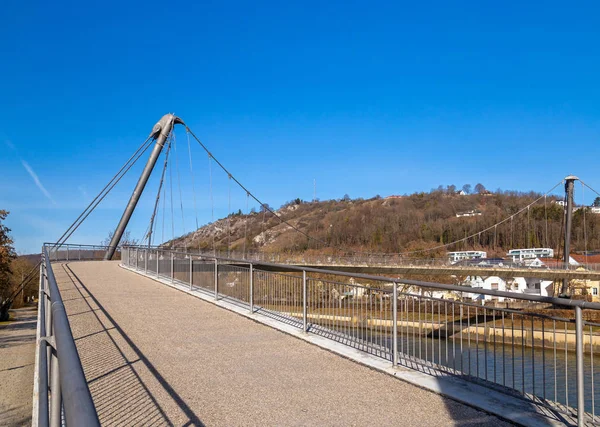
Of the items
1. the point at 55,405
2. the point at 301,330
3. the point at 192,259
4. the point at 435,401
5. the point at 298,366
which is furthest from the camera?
the point at 192,259

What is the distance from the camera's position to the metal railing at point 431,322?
486 centimetres

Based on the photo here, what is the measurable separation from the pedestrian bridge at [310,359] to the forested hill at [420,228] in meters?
56.1

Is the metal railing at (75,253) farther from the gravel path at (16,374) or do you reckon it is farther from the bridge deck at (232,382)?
the bridge deck at (232,382)

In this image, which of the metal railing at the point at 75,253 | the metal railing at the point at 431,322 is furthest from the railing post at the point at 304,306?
the metal railing at the point at 75,253

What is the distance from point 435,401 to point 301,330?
3.97 meters

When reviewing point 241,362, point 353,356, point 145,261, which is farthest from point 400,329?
point 145,261

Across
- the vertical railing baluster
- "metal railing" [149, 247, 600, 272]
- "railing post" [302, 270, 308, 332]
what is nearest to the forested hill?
"metal railing" [149, 247, 600, 272]

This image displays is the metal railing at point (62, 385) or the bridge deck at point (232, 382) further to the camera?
the bridge deck at point (232, 382)

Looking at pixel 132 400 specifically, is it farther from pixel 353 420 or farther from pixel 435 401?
pixel 435 401

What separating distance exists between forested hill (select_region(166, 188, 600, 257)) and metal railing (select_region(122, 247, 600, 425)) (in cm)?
5494

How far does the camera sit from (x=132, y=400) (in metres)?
5.21

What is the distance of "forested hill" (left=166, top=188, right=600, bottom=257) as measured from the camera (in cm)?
7912

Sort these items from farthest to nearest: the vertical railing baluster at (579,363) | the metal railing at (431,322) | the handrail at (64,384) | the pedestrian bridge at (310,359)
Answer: the metal railing at (431,322)
the pedestrian bridge at (310,359)
the vertical railing baluster at (579,363)
the handrail at (64,384)

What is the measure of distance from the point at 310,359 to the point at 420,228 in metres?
94.0
